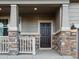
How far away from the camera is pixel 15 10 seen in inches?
347

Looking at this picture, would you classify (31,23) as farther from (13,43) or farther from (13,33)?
(13,43)

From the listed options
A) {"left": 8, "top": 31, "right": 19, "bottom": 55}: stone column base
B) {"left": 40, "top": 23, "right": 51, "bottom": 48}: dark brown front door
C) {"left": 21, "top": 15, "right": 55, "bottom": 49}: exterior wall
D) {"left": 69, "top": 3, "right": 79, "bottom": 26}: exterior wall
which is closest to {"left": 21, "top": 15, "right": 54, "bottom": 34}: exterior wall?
{"left": 21, "top": 15, "right": 55, "bottom": 49}: exterior wall

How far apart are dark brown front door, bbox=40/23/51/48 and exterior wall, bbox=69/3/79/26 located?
3061 mm

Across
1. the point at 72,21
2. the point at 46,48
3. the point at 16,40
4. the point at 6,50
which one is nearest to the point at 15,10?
the point at 16,40

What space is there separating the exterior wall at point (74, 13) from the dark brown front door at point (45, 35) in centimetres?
306

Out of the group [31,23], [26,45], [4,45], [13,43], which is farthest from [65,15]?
[31,23]

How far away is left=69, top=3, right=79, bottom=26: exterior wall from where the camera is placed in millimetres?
9141

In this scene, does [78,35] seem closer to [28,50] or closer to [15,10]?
[28,50]

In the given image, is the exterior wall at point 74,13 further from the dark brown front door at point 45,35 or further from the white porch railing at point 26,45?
the dark brown front door at point 45,35

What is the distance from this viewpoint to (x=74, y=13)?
30.0 feet

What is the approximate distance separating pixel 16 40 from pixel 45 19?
3837mm

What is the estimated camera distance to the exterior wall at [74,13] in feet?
30.0

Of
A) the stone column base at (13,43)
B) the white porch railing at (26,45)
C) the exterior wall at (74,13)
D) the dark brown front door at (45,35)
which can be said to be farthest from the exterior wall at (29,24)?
the exterior wall at (74,13)

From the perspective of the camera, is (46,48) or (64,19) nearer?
(64,19)
